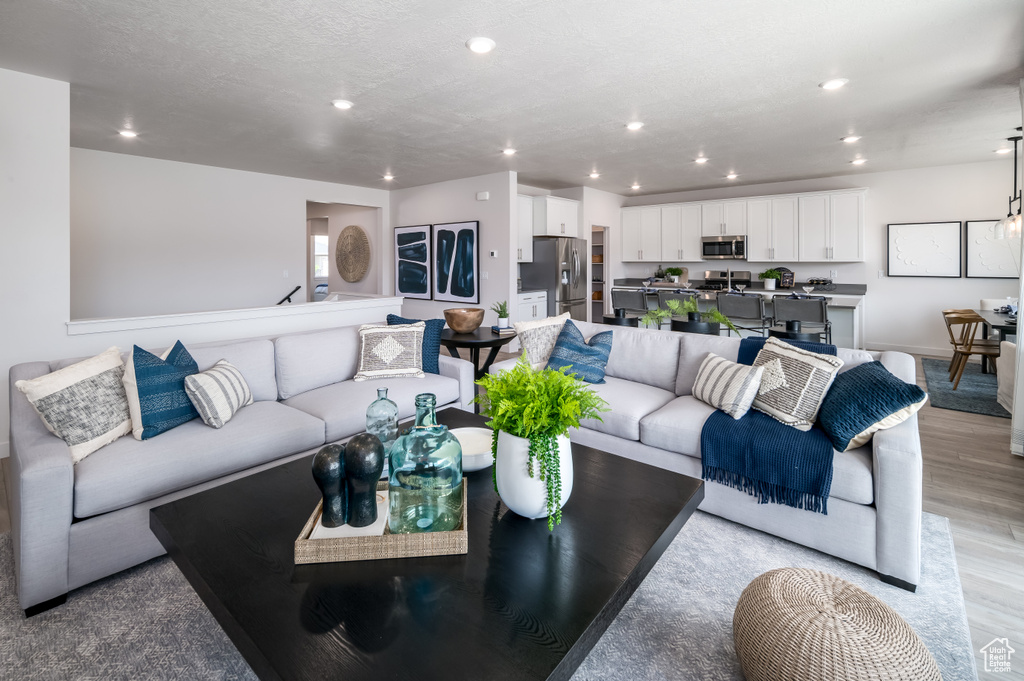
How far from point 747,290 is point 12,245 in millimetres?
8272

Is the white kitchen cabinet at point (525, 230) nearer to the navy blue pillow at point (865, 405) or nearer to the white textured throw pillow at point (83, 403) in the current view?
the navy blue pillow at point (865, 405)

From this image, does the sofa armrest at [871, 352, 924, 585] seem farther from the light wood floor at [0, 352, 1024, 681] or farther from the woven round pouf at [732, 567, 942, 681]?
the woven round pouf at [732, 567, 942, 681]

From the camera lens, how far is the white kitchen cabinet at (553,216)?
24.2 ft

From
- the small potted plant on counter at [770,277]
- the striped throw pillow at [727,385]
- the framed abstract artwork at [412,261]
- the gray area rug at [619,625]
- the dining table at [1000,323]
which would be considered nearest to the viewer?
the gray area rug at [619,625]

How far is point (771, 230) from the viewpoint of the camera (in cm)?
755

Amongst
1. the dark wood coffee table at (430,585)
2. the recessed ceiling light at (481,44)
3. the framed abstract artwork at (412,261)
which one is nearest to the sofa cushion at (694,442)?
the dark wood coffee table at (430,585)

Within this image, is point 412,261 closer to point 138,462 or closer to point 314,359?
point 314,359

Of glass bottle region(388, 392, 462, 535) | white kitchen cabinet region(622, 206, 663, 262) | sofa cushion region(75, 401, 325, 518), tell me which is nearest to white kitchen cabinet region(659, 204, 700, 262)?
white kitchen cabinet region(622, 206, 663, 262)

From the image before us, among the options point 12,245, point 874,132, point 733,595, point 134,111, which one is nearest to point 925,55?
point 874,132

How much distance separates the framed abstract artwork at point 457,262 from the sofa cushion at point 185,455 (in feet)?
15.2

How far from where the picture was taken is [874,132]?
4738 millimetres

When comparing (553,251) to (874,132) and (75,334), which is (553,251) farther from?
(75,334)

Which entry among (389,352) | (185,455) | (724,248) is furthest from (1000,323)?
(185,455)

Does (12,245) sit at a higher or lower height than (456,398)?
higher
